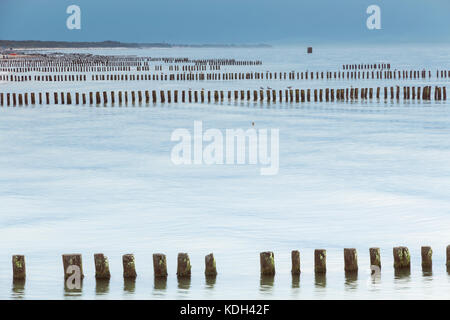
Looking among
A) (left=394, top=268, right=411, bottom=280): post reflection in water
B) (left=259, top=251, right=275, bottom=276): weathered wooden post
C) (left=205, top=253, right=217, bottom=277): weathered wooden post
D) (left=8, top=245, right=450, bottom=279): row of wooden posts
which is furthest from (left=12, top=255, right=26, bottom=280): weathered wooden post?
(left=394, top=268, right=411, bottom=280): post reflection in water

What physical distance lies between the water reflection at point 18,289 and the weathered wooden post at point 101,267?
1059mm

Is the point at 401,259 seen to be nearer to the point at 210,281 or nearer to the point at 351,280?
the point at 351,280

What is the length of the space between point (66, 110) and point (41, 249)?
30032mm

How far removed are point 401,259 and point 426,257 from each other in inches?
15.9

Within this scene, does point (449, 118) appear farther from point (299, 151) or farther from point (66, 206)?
point (66, 206)

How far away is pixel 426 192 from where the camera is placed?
21234mm

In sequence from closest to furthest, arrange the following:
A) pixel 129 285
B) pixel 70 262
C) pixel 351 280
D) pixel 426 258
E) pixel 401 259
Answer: pixel 70 262 → pixel 129 285 → pixel 351 280 → pixel 401 259 → pixel 426 258

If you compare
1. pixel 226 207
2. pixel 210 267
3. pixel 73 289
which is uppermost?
pixel 226 207

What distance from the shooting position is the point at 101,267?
12562 mm

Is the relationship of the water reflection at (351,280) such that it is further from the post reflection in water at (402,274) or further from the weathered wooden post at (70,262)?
the weathered wooden post at (70,262)

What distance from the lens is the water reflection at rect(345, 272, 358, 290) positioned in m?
12.2

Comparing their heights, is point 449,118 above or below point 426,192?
above

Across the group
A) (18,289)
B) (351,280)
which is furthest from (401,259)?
(18,289)
